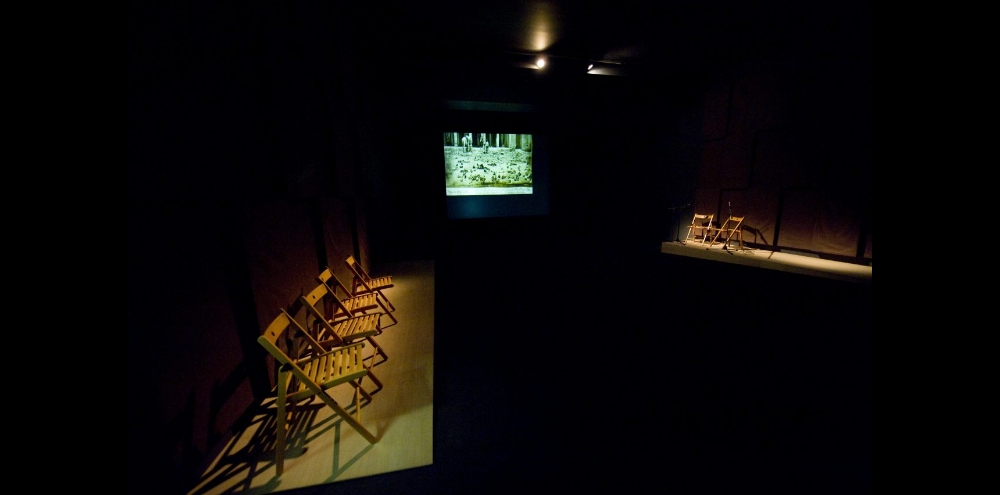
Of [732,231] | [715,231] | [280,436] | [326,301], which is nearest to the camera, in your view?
[280,436]

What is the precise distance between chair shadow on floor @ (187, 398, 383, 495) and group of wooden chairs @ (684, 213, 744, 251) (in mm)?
6013

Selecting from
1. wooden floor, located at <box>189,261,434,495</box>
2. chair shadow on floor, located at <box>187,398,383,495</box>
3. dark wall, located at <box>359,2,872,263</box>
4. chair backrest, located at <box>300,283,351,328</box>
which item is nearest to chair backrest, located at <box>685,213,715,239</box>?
dark wall, located at <box>359,2,872,263</box>

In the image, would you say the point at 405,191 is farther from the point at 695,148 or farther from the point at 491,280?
the point at 695,148

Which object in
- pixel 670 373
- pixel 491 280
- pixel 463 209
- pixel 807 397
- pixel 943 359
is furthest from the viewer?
pixel 463 209

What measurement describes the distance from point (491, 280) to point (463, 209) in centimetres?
264

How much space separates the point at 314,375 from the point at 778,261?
579 centimetres

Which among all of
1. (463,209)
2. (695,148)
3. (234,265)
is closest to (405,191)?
(463,209)

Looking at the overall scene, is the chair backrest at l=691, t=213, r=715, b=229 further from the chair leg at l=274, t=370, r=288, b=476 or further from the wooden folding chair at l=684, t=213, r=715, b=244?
the chair leg at l=274, t=370, r=288, b=476

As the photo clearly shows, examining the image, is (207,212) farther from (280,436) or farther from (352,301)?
(352,301)

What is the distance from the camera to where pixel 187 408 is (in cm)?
131

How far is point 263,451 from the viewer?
156 centimetres

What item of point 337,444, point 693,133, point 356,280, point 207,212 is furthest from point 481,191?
point 337,444

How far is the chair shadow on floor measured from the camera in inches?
54.3

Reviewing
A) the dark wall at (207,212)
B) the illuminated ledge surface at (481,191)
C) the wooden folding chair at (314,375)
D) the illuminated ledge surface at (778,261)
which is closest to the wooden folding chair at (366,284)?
the dark wall at (207,212)
